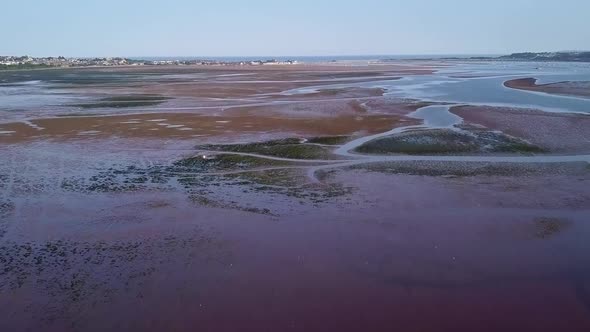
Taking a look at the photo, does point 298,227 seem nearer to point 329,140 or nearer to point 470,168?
point 470,168

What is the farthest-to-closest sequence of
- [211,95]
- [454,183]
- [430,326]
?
[211,95]
[454,183]
[430,326]

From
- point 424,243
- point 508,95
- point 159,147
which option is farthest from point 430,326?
point 508,95

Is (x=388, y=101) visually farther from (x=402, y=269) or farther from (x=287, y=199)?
(x=402, y=269)

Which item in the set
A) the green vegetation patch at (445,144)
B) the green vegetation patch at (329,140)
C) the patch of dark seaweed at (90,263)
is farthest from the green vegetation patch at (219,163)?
the patch of dark seaweed at (90,263)

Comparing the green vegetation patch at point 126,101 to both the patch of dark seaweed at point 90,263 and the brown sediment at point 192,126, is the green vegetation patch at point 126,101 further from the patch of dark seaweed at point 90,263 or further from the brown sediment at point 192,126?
the patch of dark seaweed at point 90,263

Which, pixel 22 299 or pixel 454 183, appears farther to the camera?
pixel 454 183

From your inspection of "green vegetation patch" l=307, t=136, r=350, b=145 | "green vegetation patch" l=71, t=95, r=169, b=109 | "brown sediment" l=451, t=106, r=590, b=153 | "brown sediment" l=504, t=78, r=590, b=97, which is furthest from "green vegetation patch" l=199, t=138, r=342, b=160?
"brown sediment" l=504, t=78, r=590, b=97
